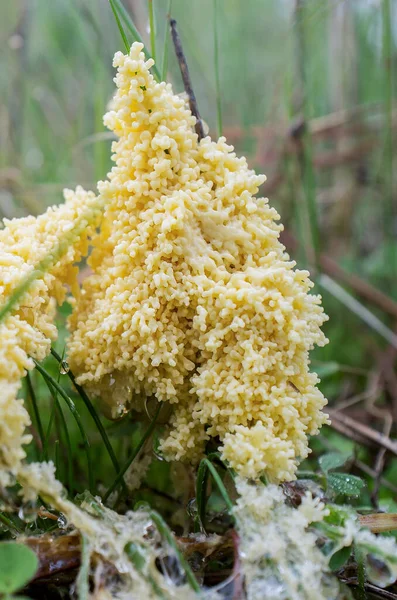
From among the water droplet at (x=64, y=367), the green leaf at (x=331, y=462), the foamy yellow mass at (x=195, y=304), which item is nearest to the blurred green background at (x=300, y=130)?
the green leaf at (x=331, y=462)

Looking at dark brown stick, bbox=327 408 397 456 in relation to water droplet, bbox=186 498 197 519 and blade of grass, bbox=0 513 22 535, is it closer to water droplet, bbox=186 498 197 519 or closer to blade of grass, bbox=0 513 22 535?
water droplet, bbox=186 498 197 519

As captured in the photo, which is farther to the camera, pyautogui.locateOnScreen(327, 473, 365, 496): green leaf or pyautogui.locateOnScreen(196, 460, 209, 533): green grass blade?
pyautogui.locateOnScreen(327, 473, 365, 496): green leaf

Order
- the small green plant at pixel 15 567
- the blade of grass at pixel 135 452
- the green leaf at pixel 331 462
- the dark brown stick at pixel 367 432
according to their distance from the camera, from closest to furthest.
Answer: the small green plant at pixel 15 567 → the blade of grass at pixel 135 452 → the green leaf at pixel 331 462 → the dark brown stick at pixel 367 432

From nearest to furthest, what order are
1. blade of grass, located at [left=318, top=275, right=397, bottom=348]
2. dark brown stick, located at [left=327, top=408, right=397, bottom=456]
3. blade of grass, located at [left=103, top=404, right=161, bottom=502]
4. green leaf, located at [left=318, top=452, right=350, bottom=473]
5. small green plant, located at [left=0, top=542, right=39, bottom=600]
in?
small green plant, located at [left=0, top=542, right=39, bottom=600] → blade of grass, located at [left=103, top=404, right=161, bottom=502] → green leaf, located at [left=318, top=452, right=350, bottom=473] → dark brown stick, located at [left=327, top=408, right=397, bottom=456] → blade of grass, located at [left=318, top=275, right=397, bottom=348]

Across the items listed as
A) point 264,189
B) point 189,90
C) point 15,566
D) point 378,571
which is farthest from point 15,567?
point 264,189

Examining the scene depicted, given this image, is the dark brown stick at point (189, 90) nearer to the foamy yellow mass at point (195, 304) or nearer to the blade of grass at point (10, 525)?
the foamy yellow mass at point (195, 304)

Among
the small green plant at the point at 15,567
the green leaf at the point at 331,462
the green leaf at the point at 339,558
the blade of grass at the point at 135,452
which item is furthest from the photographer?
the green leaf at the point at 331,462

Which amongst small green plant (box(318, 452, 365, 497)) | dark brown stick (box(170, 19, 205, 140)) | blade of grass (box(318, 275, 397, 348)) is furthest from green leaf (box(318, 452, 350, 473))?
blade of grass (box(318, 275, 397, 348))
